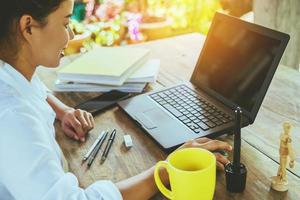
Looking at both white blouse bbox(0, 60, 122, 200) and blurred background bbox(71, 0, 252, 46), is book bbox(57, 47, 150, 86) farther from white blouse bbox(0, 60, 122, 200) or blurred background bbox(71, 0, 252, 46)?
blurred background bbox(71, 0, 252, 46)

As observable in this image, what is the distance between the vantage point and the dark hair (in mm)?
793

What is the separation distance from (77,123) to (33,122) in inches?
12.6

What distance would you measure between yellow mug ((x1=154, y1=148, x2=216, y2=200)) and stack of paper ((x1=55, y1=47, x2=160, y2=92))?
22.0 inches

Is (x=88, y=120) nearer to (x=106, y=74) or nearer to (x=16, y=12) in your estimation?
(x=106, y=74)

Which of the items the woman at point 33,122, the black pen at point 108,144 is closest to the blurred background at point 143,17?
the black pen at point 108,144

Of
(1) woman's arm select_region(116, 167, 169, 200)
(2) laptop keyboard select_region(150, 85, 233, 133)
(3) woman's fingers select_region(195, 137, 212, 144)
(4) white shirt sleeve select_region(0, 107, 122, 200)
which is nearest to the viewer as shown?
(4) white shirt sleeve select_region(0, 107, 122, 200)

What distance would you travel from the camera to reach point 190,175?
0.73 metres

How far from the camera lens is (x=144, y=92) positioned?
1.32m

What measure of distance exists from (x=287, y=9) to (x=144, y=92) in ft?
3.00

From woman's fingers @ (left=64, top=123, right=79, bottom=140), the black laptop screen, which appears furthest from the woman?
the black laptop screen

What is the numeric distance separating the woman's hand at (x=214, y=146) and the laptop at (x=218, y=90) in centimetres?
5

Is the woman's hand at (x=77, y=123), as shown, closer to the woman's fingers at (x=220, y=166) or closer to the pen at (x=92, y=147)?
the pen at (x=92, y=147)

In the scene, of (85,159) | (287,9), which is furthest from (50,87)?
(287,9)

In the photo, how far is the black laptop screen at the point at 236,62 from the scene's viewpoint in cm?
103
